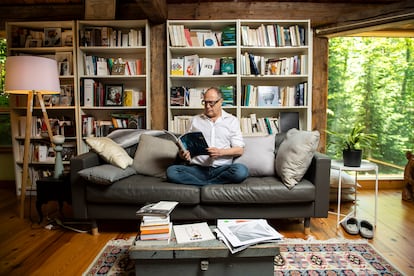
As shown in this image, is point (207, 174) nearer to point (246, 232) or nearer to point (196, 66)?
point (246, 232)

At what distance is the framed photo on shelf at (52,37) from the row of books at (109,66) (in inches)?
14.8

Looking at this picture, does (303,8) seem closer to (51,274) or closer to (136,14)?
(136,14)

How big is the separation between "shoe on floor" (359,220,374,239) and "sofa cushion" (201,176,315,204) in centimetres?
51

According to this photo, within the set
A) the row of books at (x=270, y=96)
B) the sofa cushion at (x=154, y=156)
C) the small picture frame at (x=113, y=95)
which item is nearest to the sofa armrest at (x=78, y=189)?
the sofa cushion at (x=154, y=156)

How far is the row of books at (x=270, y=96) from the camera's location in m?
3.30

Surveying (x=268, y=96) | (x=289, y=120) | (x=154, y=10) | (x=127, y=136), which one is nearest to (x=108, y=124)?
(x=127, y=136)

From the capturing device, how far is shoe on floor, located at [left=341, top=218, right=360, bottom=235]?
88.4 inches

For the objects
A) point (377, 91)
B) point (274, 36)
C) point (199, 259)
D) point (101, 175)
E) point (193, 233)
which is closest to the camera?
point (199, 259)

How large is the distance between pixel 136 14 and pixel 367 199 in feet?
11.7

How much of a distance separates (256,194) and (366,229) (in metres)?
1.00

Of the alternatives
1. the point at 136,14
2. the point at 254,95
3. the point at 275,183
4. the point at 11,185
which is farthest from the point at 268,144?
the point at 11,185

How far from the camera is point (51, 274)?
170cm

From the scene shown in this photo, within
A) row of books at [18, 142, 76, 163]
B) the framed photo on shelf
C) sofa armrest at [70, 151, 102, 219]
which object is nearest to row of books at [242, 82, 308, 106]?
sofa armrest at [70, 151, 102, 219]

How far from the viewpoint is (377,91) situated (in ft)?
12.0
